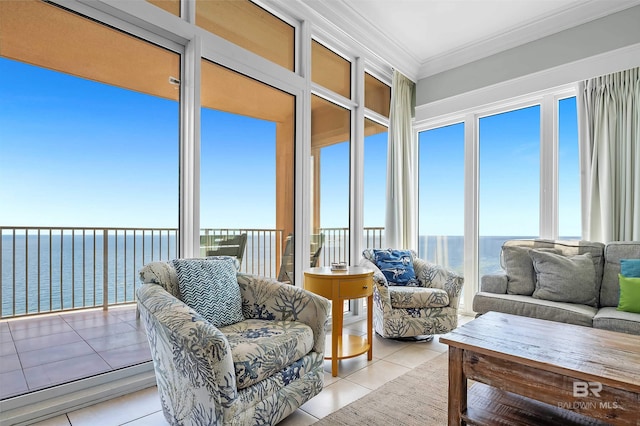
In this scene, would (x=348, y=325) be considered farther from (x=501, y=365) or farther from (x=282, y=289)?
(x=501, y=365)

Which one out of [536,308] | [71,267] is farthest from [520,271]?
[71,267]

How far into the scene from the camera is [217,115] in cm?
279

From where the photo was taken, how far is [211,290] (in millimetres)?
2059

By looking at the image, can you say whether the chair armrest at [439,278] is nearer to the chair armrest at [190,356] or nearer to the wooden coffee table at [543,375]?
the wooden coffee table at [543,375]


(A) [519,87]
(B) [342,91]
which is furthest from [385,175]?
(A) [519,87]

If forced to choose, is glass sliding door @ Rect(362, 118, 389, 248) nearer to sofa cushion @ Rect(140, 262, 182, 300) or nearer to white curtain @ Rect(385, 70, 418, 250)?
white curtain @ Rect(385, 70, 418, 250)

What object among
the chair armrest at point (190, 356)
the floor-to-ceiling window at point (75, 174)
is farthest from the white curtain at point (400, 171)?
the chair armrest at point (190, 356)

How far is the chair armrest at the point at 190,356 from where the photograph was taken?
143 cm

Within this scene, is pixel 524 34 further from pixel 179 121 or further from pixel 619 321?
pixel 179 121

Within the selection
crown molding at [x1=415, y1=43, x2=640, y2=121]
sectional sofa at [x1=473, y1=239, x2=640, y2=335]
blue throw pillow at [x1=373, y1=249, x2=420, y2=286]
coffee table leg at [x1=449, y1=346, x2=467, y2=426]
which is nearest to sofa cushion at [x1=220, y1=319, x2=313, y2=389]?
coffee table leg at [x1=449, y1=346, x2=467, y2=426]

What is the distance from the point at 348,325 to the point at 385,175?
69.9 inches

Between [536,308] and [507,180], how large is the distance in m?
1.71

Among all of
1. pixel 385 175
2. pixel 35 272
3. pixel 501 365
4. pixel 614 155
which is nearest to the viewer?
pixel 501 365

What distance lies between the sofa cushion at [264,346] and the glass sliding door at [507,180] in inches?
114
